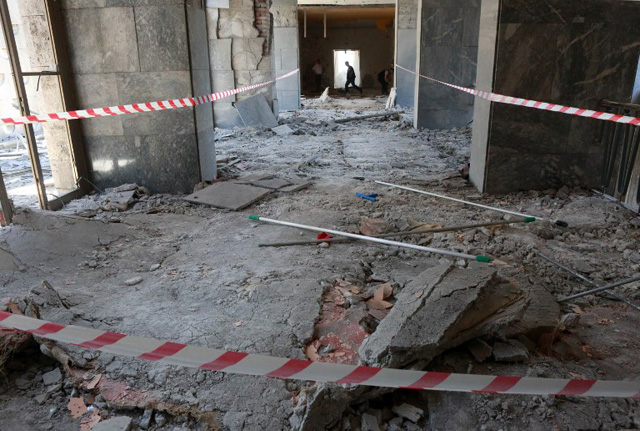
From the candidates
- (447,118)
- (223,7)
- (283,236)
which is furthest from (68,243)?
(447,118)

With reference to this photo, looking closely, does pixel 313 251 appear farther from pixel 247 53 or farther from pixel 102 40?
pixel 247 53

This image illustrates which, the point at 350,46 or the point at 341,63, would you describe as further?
the point at 341,63

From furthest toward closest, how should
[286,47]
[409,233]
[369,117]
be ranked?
[286,47] < [369,117] < [409,233]

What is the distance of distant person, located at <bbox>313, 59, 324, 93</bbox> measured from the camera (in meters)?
24.1

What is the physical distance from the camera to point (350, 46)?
26.1 m

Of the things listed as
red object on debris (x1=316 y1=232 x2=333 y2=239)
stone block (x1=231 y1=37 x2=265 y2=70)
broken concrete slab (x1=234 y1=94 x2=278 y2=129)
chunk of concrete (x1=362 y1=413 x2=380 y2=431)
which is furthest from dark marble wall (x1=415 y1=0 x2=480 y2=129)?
chunk of concrete (x1=362 y1=413 x2=380 y2=431)

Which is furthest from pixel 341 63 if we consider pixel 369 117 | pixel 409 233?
pixel 409 233

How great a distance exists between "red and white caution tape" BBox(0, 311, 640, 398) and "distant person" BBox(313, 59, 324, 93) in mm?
23192

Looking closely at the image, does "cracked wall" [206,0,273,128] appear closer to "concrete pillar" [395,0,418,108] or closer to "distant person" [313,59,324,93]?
"concrete pillar" [395,0,418,108]

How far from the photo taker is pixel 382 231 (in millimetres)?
5074

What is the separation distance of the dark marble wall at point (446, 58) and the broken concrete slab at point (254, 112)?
152 inches

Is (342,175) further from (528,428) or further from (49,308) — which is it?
(528,428)

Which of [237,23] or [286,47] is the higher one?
[237,23]

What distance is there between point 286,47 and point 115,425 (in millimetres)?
16191
